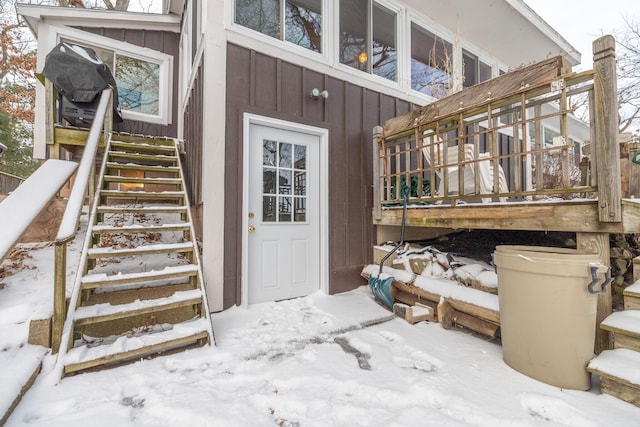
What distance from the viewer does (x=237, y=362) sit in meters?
1.97

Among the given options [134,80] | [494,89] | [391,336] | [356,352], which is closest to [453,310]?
[391,336]

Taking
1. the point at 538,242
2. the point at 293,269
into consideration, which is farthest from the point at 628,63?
the point at 293,269

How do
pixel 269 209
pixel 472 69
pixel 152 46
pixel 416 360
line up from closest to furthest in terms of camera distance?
pixel 416 360
pixel 269 209
pixel 152 46
pixel 472 69

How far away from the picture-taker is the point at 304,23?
3645mm

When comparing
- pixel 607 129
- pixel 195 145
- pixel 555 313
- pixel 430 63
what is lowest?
pixel 555 313

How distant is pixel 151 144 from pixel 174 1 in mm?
2764

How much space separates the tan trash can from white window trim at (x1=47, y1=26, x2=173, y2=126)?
19.1ft

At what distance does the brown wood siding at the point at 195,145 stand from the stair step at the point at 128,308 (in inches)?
49.7

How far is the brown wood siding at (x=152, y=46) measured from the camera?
191 inches

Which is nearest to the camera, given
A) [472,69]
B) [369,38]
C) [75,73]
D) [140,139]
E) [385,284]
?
[385,284]

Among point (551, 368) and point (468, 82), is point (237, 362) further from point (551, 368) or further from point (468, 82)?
point (468, 82)

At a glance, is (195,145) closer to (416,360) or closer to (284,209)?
(284,209)

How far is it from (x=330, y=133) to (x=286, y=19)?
149 cm

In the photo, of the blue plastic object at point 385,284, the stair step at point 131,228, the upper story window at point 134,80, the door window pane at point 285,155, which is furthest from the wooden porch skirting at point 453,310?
the upper story window at point 134,80
